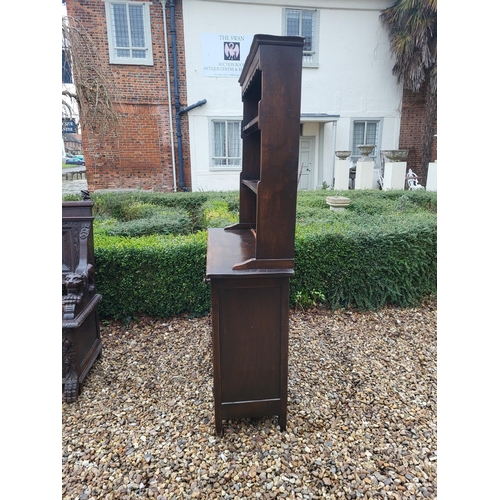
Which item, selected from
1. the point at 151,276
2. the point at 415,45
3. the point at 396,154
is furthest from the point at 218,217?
the point at 415,45

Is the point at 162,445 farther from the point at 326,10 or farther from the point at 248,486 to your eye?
the point at 326,10

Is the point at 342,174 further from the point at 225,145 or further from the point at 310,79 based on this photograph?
the point at 225,145

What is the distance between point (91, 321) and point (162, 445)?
1176mm

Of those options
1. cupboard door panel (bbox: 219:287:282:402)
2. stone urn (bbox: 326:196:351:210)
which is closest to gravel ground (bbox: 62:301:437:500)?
cupboard door panel (bbox: 219:287:282:402)

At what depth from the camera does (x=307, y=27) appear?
1009 cm

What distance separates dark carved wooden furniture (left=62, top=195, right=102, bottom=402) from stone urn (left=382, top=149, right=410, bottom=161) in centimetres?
965

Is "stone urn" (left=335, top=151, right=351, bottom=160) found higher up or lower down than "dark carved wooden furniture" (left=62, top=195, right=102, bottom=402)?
higher up

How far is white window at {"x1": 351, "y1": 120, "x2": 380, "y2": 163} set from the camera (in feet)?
36.4

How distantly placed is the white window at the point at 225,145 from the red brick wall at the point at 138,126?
32.3 inches

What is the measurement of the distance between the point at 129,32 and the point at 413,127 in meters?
8.63

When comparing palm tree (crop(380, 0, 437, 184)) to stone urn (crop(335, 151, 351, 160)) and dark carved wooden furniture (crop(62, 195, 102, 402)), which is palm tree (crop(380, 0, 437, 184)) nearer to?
stone urn (crop(335, 151, 351, 160))

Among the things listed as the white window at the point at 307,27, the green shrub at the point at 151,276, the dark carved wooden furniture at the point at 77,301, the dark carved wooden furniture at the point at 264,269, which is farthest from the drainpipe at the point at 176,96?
the dark carved wooden furniture at the point at 264,269

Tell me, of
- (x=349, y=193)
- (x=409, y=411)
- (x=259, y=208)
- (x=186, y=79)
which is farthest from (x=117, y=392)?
(x=186, y=79)

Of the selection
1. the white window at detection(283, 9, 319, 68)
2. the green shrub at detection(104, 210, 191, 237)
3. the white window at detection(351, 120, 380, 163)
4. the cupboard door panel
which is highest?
the white window at detection(283, 9, 319, 68)
